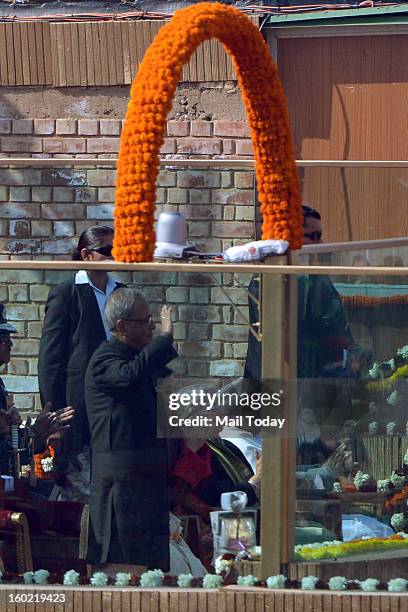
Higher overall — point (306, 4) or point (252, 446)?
point (306, 4)

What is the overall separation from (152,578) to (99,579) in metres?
0.14

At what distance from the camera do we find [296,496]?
104 inches

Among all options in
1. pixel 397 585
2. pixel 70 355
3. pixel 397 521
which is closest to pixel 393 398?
pixel 397 521

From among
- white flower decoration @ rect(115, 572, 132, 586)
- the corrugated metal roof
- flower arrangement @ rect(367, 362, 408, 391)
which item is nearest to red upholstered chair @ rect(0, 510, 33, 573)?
white flower decoration @ rect(115, 572, 132, 586)

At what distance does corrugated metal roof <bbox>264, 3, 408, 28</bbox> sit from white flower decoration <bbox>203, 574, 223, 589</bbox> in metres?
3.43

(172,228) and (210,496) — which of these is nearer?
(210,496)

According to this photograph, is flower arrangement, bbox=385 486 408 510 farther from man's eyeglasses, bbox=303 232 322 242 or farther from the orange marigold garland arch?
man's eyeglasses, bbox=303 232 322 242

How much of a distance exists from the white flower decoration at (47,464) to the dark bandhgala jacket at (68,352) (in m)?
0.06

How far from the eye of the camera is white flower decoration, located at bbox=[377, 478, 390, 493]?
2.66 meters

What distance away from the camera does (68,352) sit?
2.64 m

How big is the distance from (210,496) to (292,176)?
2.92ft

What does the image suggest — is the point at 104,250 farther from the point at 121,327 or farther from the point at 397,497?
the point at 397,497

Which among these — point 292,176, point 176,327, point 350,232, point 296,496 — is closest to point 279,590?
point 296,496

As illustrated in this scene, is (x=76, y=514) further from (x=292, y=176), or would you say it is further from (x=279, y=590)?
(x=292, y=176)
